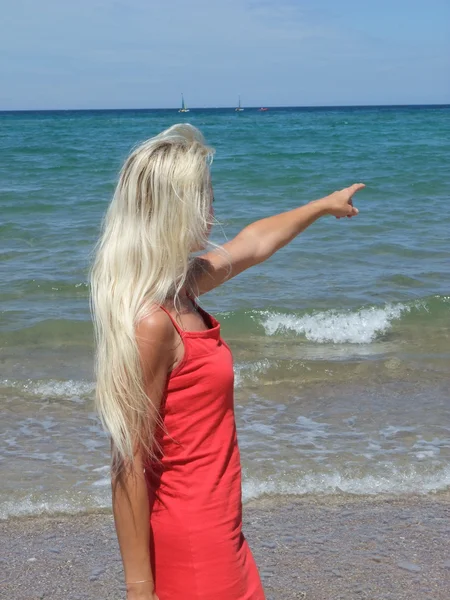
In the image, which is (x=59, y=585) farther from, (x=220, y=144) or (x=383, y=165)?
(x=220, y=144)

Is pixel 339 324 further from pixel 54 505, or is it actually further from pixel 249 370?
pixel 54 505

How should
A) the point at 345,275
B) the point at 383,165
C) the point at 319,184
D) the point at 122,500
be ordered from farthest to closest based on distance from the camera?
the point at 383,165, the point at 319,184, the point at 345,275, the point at 122,500

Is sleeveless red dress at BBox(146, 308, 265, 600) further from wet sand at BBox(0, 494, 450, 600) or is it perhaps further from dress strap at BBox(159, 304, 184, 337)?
wet sand at BBox(0, 494, 450, 600)

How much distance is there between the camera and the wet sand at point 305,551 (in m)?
3.39

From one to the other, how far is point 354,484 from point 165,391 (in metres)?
2.90

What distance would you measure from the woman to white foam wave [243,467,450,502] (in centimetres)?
251

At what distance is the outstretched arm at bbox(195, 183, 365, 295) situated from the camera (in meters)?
2.14

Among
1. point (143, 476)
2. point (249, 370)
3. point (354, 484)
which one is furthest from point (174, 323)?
point (249, 370)

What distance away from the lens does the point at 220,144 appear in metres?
30.2

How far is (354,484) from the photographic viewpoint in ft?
14.6

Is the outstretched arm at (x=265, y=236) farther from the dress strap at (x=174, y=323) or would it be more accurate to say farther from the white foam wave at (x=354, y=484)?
the white foam wave at (x=354, y=484)

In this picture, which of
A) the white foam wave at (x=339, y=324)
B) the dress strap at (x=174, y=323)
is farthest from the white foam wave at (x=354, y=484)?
the white foam wave at (x=339, y=324)

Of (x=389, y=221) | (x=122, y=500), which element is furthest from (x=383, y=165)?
(x=122, y=500)

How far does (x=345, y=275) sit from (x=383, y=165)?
38.7ft
